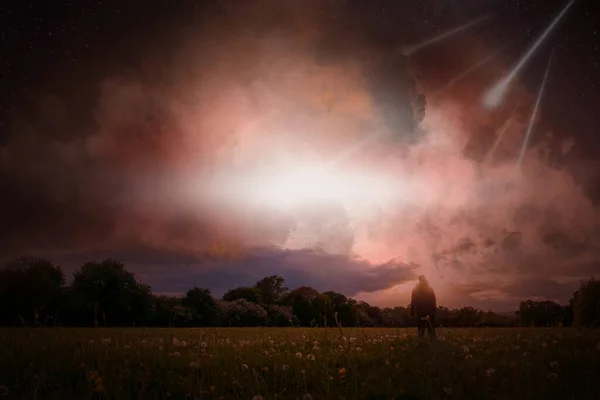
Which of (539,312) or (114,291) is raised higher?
(114,291)

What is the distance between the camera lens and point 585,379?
339 inches

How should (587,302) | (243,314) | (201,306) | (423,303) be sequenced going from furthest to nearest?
(243,314) < (201,306) < (587,302) < (423,303)

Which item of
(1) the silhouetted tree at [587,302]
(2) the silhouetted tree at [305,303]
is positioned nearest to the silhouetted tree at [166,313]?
(2) the silhouetted tree at [305,303]

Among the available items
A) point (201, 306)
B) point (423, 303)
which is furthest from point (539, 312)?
point (201, 306)

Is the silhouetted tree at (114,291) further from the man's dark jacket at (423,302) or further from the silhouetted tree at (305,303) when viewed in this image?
the man's dark jacket at (423,302)

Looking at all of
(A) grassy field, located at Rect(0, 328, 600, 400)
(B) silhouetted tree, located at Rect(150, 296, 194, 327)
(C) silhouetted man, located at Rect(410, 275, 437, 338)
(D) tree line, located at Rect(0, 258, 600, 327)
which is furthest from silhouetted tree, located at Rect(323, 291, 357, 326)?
(A) grassy field, located at Rect(0, 328, 600, 400)

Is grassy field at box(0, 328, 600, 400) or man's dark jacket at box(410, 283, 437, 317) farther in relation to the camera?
man's dark jacket at box(410, 283, 437, 317)

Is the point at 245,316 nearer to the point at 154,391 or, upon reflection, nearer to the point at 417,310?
the point at 417,310

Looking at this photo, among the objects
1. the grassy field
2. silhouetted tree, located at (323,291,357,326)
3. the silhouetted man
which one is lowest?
silhouetted tree, located at (323,291,357,326)

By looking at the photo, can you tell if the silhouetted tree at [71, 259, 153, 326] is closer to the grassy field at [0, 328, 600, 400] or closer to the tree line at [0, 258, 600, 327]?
the tree line at [0, 258, 600, 327]

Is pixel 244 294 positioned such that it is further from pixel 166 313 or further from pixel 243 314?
pixel 166 313

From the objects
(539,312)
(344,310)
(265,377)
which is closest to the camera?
(265,377)

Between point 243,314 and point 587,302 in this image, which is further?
point 243,314

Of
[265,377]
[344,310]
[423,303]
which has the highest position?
[423,303]
